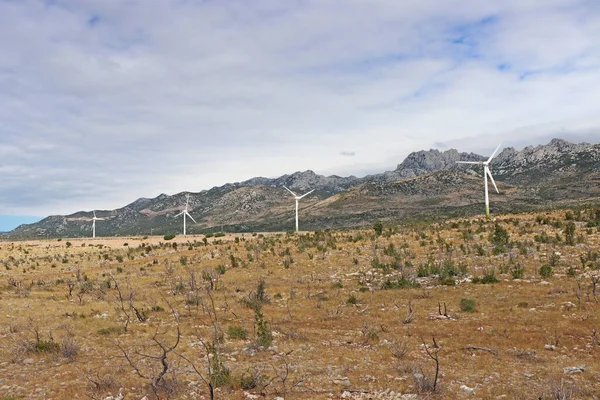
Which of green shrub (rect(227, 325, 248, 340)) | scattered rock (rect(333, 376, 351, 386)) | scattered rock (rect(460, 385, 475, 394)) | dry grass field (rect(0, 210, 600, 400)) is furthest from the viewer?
green shrub (rect(227, 325, 248, 340))

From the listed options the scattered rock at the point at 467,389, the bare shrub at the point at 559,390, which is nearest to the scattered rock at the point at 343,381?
the scattered rock at the point at 467,389

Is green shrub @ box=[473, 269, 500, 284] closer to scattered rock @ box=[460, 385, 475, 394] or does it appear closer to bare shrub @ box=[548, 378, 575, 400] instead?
bare shrub @ box=[548, 378, 575, 400]

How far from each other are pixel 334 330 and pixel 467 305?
559 cm

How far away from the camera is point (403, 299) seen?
19.3 metres

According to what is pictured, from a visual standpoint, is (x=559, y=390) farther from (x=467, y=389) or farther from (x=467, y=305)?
(x=467, y=305)

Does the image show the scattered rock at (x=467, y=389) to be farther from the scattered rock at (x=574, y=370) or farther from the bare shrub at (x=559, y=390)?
the scattered rock at (x=574, y=370)

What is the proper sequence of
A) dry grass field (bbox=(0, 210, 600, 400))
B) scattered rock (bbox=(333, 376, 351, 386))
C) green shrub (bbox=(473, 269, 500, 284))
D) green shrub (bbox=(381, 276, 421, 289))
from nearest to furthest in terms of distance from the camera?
dry grass field (bbox=(0, 210, 600, 400)) → scattered rock (bbox=(333, 376, 351, 386)) → green shrub (bbox=(473, 269, 500, 284)) → green shrub (bbox=(381, 276, 421, 289))

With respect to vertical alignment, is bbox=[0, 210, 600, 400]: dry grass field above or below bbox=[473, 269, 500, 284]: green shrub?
below

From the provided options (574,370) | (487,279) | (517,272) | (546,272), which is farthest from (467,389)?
(546,272)

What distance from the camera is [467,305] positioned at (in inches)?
659

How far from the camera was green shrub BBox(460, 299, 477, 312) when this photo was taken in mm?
16625

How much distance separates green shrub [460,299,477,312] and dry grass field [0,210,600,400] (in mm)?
58

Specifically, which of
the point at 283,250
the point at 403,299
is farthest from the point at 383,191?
the point at 403,299

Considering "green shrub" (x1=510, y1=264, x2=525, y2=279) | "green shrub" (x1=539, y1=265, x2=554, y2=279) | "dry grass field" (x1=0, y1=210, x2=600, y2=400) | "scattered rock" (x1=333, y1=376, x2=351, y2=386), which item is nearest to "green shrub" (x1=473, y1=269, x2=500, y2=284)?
"dry grass field" (x1=0, y1=210, x2=600, y2=400)
